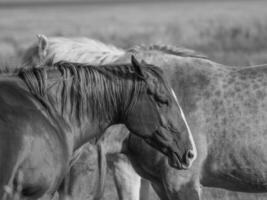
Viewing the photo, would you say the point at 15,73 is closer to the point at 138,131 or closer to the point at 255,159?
the point at 138,131

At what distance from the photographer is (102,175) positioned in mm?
6461

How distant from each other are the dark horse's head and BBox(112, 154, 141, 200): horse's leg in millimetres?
1280

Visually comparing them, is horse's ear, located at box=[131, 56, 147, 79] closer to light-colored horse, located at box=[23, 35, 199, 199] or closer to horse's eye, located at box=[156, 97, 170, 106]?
horse's eye, located at box=[156, 97, 170, 106]

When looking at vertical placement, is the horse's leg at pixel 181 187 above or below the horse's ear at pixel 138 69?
below

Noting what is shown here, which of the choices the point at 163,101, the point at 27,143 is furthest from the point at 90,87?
the point at 27,143

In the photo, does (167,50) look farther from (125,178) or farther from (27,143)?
(27,143)

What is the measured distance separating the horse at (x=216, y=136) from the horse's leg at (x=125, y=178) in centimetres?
8

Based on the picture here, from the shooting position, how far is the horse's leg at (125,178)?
6477mm

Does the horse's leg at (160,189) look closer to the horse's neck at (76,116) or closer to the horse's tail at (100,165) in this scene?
the horse's tail at (100,165)

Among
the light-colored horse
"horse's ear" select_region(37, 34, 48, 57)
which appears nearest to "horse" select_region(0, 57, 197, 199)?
the light-colored horse

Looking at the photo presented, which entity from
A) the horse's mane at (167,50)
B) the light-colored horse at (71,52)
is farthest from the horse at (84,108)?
the light-colored horse at (71,52)

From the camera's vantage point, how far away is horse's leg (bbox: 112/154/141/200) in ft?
21.2

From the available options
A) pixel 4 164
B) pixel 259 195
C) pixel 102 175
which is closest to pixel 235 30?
pixel 259 195

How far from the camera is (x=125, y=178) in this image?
6504 millimetres
